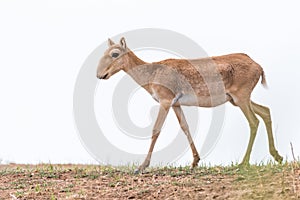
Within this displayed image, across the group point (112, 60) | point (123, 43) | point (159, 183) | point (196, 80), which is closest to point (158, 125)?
point (196, 80)

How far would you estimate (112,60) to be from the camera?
12906 mm

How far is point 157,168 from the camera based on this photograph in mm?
12000

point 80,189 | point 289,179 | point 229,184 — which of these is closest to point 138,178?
point 80,189

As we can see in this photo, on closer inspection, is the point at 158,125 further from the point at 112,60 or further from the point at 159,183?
the point at 159,183

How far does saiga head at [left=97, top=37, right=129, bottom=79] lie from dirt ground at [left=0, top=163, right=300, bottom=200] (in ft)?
6.67

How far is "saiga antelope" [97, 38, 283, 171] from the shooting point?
41.7ft

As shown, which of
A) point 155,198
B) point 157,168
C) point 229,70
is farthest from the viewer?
point 229,70

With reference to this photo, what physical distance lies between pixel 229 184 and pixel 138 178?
1.93m

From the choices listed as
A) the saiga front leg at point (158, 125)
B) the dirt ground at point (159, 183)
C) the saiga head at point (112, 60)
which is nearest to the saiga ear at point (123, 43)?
the saiga head at point (112, 60)

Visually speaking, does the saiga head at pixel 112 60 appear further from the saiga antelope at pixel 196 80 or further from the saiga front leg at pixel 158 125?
the saiga front leg at pixel 158 125

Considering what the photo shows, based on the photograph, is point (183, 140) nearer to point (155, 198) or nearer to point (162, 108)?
point (162, 108)

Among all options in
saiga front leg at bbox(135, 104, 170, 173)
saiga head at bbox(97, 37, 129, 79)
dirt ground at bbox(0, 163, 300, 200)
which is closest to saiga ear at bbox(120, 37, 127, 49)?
saiga head at bbox(97, 37, 129, 79)

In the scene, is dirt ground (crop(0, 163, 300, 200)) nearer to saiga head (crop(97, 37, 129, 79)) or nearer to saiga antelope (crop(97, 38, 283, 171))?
saiga antelope (crop(97, 38, 283, 171))

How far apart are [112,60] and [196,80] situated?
1836 millimetres
